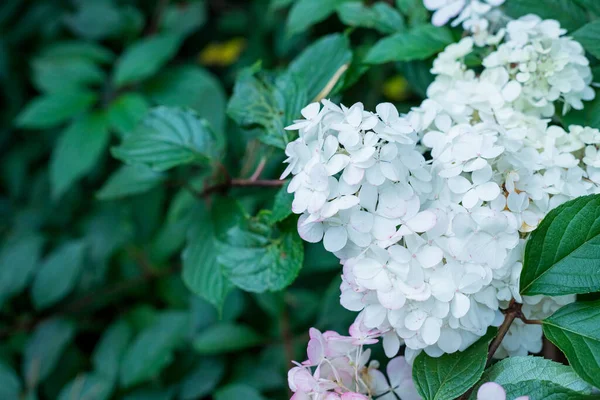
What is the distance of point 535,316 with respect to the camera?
70 cm

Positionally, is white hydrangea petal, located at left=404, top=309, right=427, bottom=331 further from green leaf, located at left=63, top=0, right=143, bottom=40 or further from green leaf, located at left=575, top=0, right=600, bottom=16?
green leaf, located at left=63, top=0, right=143, bottom=40

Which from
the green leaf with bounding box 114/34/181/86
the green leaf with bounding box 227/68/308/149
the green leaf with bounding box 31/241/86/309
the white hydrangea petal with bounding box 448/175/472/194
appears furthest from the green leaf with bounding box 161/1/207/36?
the white hydrangea petal with bounding box 448/175/472/194

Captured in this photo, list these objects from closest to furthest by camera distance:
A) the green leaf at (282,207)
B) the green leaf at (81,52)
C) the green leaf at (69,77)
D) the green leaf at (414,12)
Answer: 1. the green leaf at (282,207)
2. the green leaf at (414,12)
3. the green leaf at (69,77)
4. the green leaf at (81,52)

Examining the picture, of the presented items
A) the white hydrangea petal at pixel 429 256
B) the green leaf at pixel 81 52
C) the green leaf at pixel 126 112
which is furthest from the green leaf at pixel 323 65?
the green leaf at pixel 81 52

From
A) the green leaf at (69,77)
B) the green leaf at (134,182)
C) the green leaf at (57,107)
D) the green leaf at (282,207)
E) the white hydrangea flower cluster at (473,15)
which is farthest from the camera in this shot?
the green leaf at (69,77)

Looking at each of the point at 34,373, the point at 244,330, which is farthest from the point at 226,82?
Answer: the point at 34,373

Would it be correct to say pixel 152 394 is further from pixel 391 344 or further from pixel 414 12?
pixel 414 12

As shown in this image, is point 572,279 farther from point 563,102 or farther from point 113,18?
point 113,18

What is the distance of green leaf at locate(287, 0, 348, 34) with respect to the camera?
1098 mm

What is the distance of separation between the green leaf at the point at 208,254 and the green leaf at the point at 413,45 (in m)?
0.33

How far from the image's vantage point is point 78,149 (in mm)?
1362

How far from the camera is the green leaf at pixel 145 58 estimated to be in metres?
1.42

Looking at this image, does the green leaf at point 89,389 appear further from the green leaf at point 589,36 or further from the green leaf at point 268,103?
the green leaf at point 589,36

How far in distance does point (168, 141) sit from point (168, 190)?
720 mm
